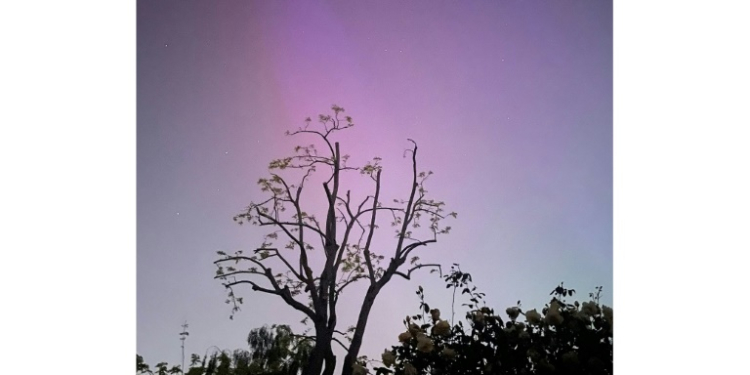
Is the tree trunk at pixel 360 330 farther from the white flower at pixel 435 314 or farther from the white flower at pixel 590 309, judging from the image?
the white flower at pixel 590 309

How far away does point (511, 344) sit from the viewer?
254cm

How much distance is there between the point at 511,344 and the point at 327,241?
72cm

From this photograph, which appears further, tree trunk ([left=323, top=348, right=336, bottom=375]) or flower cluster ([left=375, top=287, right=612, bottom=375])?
tree trunk ([left=323, top=348, right=336, bottom=375])

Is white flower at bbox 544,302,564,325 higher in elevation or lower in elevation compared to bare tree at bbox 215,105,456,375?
lower

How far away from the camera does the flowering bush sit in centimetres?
251

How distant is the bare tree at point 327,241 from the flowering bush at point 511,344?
0.20m

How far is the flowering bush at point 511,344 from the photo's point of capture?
98.9 inches

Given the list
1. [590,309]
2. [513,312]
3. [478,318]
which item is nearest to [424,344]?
[478,318]

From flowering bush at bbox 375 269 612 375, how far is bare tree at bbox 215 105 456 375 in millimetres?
202

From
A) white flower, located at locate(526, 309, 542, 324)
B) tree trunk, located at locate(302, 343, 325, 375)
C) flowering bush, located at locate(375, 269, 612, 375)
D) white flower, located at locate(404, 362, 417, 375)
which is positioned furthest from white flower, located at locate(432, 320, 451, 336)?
tree trunk, located at locate(302, 343, 325, 375)

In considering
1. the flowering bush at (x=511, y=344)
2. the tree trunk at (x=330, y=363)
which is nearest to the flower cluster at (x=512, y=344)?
the flowering bush at (x=511, y=344)

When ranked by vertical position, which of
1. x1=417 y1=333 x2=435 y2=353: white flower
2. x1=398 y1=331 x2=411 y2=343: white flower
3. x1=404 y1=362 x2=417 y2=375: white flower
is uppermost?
x1=398 y1=331 x2=411 y2=343: white flower

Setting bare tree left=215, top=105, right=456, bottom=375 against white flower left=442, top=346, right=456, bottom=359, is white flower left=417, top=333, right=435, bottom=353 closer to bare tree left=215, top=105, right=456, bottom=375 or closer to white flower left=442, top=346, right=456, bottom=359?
white flower left=442, top=346, right=456, bottom=359
